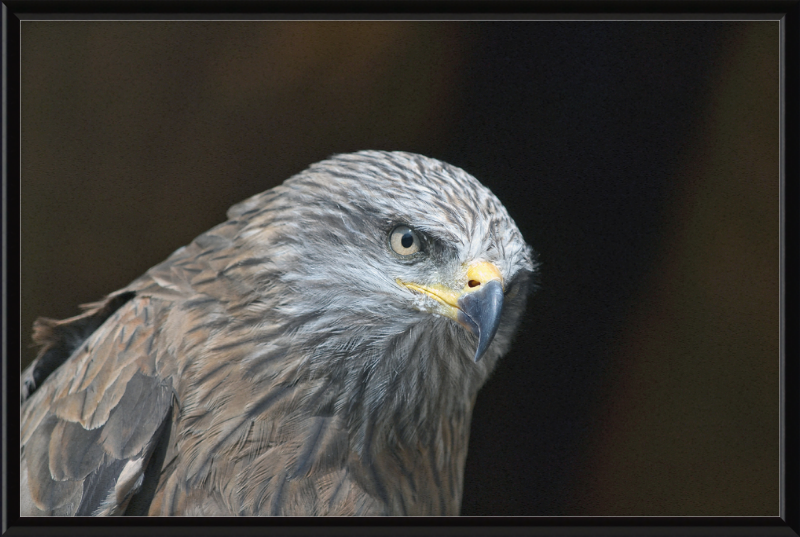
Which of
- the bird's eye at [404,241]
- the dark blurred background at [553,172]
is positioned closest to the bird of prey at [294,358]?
the bird's eye at [404,241]

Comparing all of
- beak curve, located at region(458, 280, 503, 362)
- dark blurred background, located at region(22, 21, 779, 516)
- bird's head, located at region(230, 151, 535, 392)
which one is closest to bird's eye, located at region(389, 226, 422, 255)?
bird's head, located at region(230, 151, 535, 392)

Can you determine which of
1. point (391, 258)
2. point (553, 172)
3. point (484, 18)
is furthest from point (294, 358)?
point (484, 18)

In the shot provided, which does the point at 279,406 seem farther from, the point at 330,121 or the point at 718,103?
the point at 718,103

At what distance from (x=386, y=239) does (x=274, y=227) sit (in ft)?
1.05

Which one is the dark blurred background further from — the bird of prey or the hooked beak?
the hooked beak

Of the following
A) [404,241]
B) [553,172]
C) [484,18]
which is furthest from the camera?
[553,172]

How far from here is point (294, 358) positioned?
1432mm

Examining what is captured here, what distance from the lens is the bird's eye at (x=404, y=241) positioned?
135 centimetres

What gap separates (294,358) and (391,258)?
1.18 feet

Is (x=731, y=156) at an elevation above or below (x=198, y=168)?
above

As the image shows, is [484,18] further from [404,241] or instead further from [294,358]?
[294,358]

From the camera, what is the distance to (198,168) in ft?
5.77

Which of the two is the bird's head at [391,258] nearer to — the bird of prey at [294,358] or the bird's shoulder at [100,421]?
the bird of prey at [294,358]

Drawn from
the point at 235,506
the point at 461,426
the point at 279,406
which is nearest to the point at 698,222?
the point at 461,426
